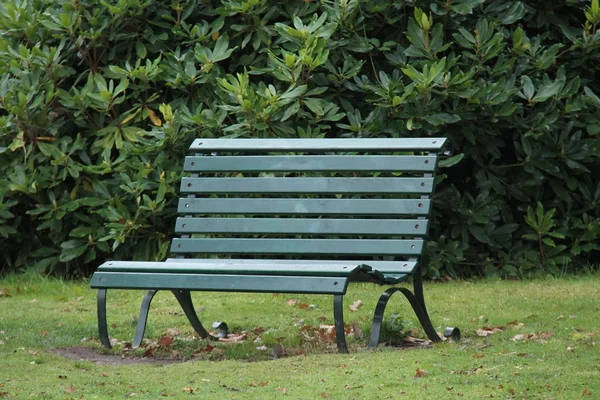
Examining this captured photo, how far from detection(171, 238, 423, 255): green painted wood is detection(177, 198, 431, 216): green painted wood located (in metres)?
0.18

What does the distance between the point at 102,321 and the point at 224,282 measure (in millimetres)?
848

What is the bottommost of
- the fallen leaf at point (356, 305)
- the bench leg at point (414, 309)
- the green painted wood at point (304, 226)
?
the fallen leaf at point (356, 305)

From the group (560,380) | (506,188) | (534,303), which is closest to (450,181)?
(506,188)

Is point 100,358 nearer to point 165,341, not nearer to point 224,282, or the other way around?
point 165,341

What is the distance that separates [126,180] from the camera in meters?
7.49

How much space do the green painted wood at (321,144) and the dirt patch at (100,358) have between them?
1.41 m

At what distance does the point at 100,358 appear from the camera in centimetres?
545

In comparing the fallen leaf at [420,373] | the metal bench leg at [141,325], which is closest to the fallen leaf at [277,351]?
the metal bench leg at [141,325]

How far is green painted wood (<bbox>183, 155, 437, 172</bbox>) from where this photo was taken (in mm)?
5766

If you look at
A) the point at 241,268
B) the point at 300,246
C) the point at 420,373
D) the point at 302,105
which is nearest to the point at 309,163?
the point at 300,246

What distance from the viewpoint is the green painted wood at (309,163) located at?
5766mm

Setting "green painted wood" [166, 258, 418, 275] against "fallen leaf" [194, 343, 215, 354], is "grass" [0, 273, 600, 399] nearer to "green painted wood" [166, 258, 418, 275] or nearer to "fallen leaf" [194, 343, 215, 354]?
"fallen leaf" [194, 343, 215, 354]

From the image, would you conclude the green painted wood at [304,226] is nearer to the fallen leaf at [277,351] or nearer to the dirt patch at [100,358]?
the fallen leaf at [277,351]

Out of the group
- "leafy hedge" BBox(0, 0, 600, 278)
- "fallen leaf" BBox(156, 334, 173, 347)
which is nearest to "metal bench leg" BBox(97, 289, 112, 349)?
"fallen leaf" BBox(156, 334, 173, 347)
